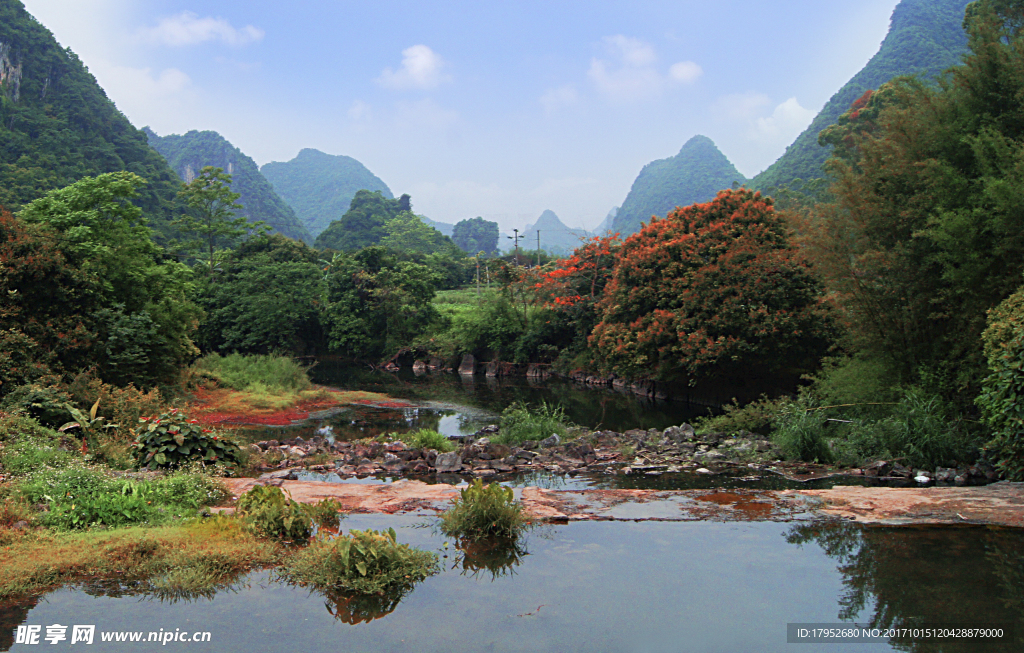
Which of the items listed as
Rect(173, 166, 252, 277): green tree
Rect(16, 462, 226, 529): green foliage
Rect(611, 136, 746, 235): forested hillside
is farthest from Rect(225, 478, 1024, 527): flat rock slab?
Rect(611, 136, 746, 235): forested hillside

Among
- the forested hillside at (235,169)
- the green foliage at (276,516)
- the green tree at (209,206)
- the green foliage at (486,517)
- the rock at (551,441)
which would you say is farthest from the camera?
the forested hillside at (235,169)

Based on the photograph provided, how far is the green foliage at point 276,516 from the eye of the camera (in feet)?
19.6

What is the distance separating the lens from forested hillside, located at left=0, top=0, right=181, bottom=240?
5194 centimetres

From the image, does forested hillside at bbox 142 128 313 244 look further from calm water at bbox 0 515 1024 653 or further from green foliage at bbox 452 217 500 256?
calm water at bbox 0 515 1024 653

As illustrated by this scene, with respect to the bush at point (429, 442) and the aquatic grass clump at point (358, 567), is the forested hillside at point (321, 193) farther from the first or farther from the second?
the aquatic grass clump at point (358, 567)

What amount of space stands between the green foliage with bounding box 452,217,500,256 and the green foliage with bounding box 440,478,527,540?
93.6 meters

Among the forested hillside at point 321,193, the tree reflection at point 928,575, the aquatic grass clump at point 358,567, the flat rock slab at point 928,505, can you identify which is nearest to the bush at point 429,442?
the flat rock slab at point 928,505

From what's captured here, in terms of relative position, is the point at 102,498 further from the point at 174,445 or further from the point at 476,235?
the point at 476,235

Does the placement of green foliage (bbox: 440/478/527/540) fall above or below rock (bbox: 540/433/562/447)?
above

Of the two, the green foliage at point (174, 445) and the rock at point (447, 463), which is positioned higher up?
the green foliage at point (174, 445)

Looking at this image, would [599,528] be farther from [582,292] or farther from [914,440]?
[582,292]

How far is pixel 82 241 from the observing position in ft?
56.6

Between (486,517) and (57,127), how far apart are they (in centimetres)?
6864

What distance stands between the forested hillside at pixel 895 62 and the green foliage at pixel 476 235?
141 ft
